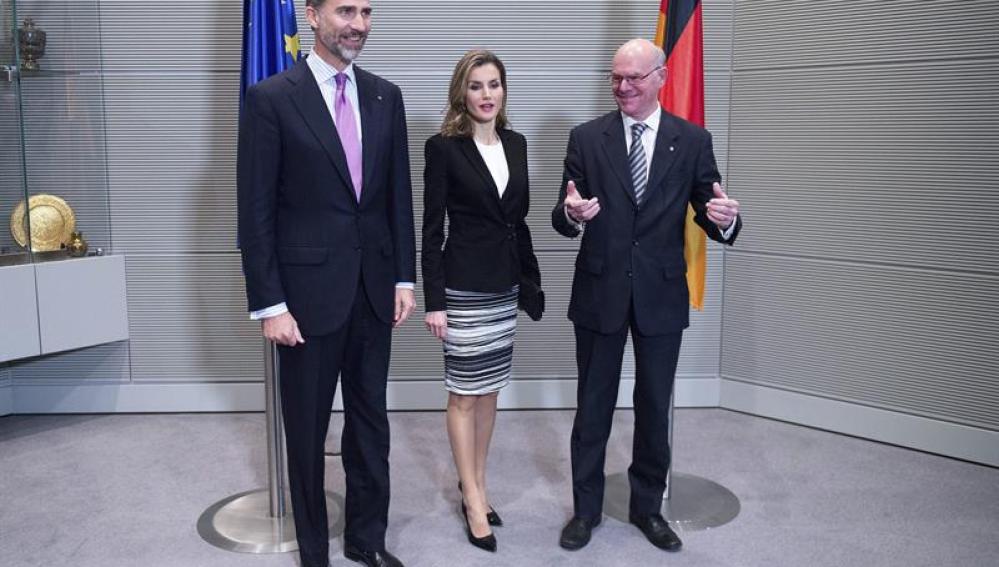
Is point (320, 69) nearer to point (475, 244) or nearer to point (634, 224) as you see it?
point (475, 244)

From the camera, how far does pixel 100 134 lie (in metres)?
4.57

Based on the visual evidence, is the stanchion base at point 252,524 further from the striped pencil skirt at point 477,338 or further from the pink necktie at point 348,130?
the pink necktie at point 348,130

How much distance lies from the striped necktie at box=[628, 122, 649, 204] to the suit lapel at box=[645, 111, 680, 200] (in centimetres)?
3

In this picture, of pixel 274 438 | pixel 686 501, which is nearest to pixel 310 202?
pixel 274 438

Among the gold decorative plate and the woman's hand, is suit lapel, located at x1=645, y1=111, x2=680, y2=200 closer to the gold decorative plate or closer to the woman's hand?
the woman's hand

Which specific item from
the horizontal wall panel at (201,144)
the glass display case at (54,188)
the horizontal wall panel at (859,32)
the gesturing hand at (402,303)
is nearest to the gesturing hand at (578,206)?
the gesturing hand at (402,303)

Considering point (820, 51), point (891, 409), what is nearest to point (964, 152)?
point (820, 51)

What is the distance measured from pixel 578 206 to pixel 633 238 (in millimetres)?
280

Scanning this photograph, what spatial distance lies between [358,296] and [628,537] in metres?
1.36

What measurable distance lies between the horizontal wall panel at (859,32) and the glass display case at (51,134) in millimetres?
3320

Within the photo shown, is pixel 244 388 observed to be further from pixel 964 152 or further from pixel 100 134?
pixel 964 152

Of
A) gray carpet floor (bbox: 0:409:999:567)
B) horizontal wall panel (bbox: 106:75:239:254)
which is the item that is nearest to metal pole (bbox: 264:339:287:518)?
gray carpet floor (bbox: 0:409:999:567)

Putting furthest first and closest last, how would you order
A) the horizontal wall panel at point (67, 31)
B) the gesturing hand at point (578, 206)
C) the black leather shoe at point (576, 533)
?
the horizontal wall panel at point (67, 31) < the black leather shoe at point (576, 533) < the gesturing hand at point (578, 206)

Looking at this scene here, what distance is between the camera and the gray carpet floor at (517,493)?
10.2ft
